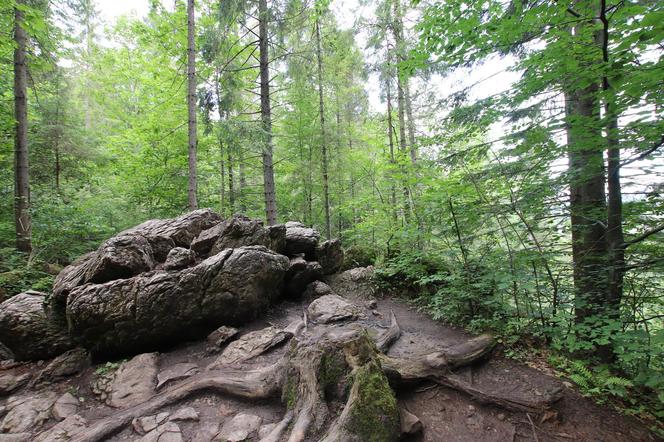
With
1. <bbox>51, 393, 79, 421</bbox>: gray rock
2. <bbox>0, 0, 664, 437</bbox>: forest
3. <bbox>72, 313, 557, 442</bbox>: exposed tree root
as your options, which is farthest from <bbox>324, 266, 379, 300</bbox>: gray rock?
<bbox>51, 393, 79, 421</bbox>: gray rock

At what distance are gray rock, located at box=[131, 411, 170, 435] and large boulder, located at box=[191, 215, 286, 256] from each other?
3.35 meters

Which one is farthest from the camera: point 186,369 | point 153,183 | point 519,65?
point 153,183

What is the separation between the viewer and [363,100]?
14883mm

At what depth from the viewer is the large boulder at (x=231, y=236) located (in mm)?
6398

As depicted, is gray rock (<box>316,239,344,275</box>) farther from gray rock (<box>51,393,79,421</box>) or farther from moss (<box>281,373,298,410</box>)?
gray rock (<box>51,393,79,421</box>)

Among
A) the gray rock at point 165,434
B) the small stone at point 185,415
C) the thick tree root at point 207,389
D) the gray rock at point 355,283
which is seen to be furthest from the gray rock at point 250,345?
the gray rock at point 355,283

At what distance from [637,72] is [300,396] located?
4.54m

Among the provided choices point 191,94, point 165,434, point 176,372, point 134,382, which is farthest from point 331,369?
point 191,94

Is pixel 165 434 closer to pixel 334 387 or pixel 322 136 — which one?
pixel 334 387

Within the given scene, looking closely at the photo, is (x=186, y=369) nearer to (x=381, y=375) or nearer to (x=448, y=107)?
(x=381, y=375)

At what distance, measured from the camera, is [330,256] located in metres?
8.66

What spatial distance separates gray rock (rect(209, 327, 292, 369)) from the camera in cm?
445

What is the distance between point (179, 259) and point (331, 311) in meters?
3.30

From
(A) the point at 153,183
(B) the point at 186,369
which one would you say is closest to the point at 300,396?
(B) the point at 186,369
